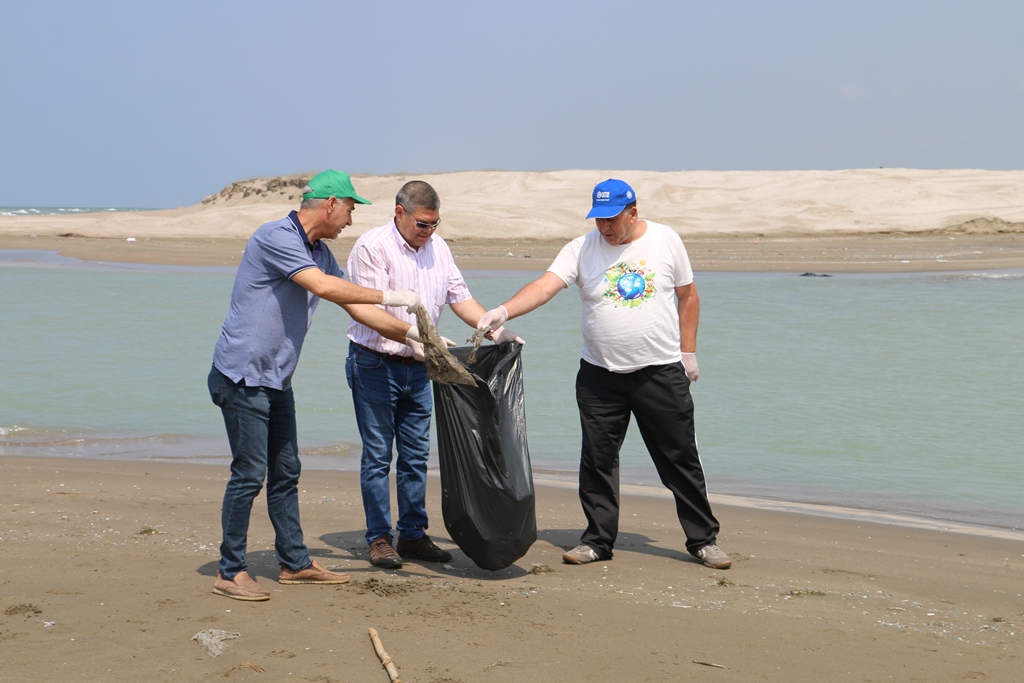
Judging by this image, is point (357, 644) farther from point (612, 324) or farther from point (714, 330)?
point (714, 330)

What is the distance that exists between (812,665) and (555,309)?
11995 millimetres

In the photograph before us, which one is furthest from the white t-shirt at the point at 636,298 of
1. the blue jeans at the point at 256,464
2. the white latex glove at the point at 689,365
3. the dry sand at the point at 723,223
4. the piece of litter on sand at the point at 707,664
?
the dry sand at the point at 723,223

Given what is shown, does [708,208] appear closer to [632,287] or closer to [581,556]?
[632,287]

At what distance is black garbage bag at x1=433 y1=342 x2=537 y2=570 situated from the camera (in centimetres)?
421

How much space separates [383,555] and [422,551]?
238mm

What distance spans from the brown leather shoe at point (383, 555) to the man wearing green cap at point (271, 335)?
0.43m

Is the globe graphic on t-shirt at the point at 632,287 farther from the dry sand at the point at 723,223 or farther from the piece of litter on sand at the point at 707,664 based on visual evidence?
the dry sand at the point at 723,223

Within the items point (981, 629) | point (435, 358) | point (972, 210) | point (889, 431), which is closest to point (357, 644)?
point (435, 358)

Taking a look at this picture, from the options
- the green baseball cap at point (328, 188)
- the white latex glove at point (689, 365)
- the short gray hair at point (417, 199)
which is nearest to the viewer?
the green baseball cap at point (328, 188)

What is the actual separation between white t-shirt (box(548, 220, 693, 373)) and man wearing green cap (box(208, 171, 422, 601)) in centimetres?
85

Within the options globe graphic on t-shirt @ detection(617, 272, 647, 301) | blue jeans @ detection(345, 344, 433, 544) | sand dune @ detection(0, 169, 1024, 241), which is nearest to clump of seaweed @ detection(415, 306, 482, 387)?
blue jeans @ detection(345, 344, 433, 544)

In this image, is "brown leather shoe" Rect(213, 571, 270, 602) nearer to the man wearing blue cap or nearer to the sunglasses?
the man wearing blue cap

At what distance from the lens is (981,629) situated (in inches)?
145

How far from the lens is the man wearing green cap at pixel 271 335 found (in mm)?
3705
